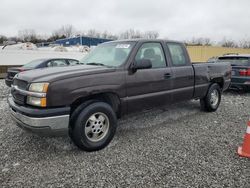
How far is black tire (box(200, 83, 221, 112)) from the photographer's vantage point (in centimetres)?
591

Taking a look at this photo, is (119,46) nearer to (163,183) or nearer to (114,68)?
(114,68)

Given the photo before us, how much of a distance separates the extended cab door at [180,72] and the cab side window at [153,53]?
258 mm

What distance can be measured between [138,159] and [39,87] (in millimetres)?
1775

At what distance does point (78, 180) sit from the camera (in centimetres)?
285

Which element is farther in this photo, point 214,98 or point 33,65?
point 33,65

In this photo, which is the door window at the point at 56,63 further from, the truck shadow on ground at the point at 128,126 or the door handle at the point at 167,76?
the door handle at the point at 167,76

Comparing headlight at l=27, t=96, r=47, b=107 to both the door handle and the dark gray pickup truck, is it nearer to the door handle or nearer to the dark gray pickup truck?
the dark gray pickup truck

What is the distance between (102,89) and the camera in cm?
359

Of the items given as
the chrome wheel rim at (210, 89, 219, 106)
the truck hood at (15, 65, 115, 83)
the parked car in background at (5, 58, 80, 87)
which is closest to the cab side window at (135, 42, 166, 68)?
the truck hood at (15, 65, 115, 83)

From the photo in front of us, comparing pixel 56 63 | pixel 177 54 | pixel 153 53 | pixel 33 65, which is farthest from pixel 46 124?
pixel 56 63

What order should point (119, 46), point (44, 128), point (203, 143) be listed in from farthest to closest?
point (119, 46)
point (203, 143)
point (44, 128)

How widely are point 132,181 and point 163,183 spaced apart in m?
A: 0.38

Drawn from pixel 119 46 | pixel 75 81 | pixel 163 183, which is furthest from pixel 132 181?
pixel 119 46

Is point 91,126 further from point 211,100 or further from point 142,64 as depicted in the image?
point 211,100
